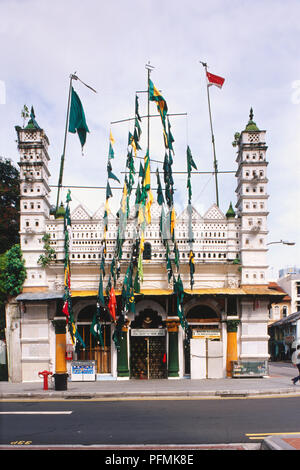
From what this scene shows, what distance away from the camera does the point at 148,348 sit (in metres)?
21.8

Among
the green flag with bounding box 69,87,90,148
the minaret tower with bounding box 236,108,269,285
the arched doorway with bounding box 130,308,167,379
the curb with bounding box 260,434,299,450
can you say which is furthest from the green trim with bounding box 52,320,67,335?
the curb with bounding box 260,434,299,450

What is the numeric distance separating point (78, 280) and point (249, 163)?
9.89 metres

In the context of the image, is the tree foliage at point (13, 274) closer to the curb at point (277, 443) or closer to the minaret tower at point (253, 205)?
the minaret tower at point (253, 205)

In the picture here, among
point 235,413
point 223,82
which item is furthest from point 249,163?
point 235,413

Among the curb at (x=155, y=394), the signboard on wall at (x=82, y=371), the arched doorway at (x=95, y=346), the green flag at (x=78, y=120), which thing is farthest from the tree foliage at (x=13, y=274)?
the green flag at (x=78, y=120)

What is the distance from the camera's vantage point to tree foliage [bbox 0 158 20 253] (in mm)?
28344

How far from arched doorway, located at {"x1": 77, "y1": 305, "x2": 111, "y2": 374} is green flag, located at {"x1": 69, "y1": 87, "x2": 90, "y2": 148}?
8.16 meters

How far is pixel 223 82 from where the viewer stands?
2277 centimetres

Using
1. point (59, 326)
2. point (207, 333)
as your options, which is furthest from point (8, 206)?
point (207, 333)

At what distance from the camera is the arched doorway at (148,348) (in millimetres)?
21625

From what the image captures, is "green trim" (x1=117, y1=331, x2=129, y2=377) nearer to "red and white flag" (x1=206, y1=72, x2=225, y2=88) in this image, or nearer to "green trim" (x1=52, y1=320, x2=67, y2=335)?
Answer: "green trim" (x1=52, y1=320, x2=67, y2=335)
